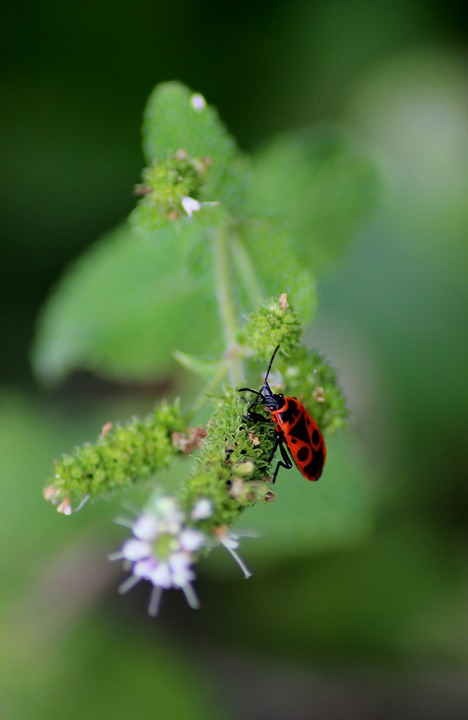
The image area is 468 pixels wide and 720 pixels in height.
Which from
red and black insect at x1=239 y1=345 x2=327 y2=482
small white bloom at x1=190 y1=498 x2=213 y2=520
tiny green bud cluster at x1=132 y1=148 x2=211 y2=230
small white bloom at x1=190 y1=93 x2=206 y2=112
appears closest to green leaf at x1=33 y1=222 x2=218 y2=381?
small white bloom at x1=190 y1=93 x2=206 y2=112

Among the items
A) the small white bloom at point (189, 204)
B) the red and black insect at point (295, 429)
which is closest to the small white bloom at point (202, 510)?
the red and black insect at point (295, 429)

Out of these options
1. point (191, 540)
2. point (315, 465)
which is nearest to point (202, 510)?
point (191, 540)

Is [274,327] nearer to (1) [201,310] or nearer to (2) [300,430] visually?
(2) [300,430]

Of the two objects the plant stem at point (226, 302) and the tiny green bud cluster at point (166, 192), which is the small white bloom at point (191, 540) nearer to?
the plant stem at point (226, 302)

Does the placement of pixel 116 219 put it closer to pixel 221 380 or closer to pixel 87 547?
pixel 87 547

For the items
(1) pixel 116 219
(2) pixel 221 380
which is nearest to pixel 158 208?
(2) pixel 221 380

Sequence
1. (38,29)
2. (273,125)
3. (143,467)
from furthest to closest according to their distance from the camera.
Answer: (273,125) → (38,29) → (143,467)
